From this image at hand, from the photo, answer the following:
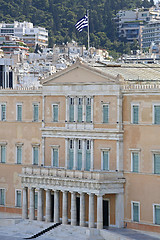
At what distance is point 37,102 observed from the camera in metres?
61.8

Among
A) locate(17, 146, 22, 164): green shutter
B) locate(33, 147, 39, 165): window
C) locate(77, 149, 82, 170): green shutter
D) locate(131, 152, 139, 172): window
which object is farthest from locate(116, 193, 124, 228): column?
locate(17, 146, 22, 164): green shutter

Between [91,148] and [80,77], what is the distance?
4.19 m

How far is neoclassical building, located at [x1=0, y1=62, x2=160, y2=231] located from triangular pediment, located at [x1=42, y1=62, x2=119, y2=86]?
56 millimetres

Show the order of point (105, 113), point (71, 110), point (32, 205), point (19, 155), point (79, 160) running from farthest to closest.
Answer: point (19, 155) → point (32, 205) → point (71, 110) → point (79, 160) → point (105, 113)

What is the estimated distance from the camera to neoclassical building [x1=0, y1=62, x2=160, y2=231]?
56.4 m

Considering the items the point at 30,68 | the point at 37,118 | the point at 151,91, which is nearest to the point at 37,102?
the point at 37,118

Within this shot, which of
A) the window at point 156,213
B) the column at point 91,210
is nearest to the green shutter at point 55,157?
the column at point 91,210

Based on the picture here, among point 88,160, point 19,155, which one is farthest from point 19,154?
point 88,160

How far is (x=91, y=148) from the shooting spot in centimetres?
5844

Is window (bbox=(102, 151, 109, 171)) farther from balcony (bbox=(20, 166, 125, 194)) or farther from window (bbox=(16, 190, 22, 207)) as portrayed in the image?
window (bbox=(16, 190, 22, 207))

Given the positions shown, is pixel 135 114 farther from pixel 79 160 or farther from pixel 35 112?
pixel 35 112

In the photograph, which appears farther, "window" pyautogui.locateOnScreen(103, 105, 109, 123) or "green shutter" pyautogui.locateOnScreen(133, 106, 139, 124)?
"window" pyautogui.locateOnScreen(103, 105, 109, 123)

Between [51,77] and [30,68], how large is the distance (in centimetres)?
9834

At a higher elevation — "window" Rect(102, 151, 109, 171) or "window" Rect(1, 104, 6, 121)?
"window" Rect(1, 104, 6, 121)
